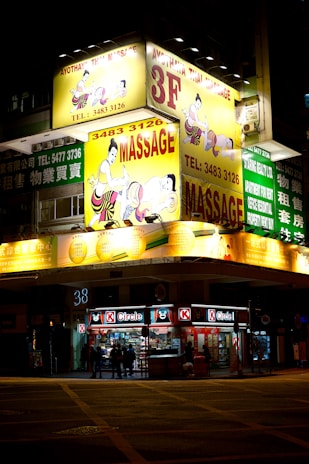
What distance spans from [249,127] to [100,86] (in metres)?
9.76

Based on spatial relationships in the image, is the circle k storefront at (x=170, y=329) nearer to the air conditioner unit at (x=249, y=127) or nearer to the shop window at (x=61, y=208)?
the shop window at (x=61, y=208)

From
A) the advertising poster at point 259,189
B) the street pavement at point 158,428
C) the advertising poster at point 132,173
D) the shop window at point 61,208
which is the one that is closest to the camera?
the street pavement at point 158,428

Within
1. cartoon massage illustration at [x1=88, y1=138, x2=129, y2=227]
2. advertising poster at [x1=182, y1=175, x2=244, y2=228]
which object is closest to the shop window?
cartoon massage illustration at [x1=88, y1=138, x2=129, y2=227]

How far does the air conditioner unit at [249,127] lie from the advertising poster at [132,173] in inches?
261

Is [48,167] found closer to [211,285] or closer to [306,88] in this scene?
[211,285]

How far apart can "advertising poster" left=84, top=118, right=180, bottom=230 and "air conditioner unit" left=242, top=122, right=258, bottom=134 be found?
664 cm

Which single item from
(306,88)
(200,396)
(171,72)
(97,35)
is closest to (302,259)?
(306,88)

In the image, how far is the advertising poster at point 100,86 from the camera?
112ft

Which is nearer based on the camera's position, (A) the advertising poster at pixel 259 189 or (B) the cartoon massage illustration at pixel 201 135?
(B) the cartoon massage illustration at pixel 201 135

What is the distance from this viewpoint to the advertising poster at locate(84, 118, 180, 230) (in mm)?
35406

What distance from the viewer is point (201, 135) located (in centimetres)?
3697

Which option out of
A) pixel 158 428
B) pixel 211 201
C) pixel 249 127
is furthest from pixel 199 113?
pixel 158 428

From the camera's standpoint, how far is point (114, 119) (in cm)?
3584

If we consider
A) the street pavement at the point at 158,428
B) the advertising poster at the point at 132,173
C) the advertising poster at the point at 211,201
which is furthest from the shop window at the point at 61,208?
the street pavement at the point at 158,428
